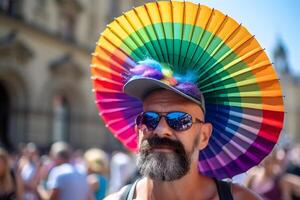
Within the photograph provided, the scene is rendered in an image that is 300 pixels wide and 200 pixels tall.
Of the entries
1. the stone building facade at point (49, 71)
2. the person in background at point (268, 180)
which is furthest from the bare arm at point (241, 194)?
the stone building facade at point (49, 71)

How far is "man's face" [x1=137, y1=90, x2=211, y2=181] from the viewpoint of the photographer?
6.72ft

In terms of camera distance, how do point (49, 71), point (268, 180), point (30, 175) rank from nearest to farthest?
point (268, 180) < point (30, 175) < point (49, 71)

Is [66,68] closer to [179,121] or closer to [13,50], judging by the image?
[13,50]

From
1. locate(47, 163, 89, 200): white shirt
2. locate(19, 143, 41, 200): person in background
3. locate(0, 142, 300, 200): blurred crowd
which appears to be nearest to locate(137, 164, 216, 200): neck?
locate(0, 142, 300, 200): blurred crowd

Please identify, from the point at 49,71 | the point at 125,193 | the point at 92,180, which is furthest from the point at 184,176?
the point at 49,71

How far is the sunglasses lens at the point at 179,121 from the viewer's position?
6.96ft

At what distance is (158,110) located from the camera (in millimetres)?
2174

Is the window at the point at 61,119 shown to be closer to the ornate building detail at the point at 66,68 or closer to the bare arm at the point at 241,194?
the ornate building detail at the point at 66,68

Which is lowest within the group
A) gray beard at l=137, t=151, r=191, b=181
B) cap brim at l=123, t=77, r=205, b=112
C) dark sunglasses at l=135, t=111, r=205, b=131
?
gray beard at l=137, t=151, r=191, b=181

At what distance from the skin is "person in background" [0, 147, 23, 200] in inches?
107

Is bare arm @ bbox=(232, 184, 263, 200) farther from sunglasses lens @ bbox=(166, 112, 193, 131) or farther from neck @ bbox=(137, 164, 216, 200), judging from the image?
sunglasses lens @ bbox=(166, 112, 193, 131)

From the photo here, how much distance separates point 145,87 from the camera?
2207mm

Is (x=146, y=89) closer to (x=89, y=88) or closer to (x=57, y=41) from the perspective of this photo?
(x=57, y=41)

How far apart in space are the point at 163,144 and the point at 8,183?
10.2 ft
